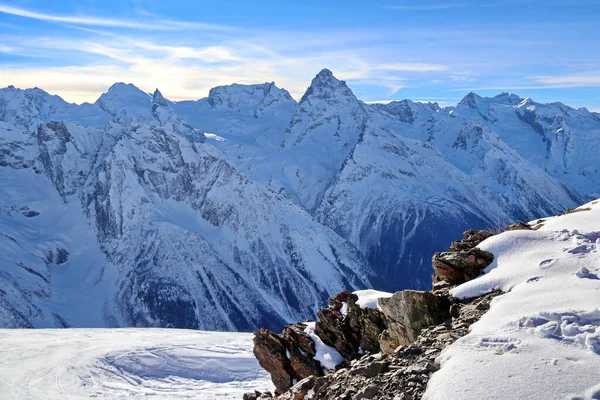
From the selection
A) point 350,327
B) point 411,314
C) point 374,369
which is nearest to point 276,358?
point 350,327

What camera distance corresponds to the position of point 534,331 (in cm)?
1402

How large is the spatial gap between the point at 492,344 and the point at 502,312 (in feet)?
7.30

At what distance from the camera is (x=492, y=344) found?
13812 millimetres

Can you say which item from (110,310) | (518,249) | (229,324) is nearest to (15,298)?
(110,310)

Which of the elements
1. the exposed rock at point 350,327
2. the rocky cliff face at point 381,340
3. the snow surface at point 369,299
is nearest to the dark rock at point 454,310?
the rocky cliff face at point 381,340

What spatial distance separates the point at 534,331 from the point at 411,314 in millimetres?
5855

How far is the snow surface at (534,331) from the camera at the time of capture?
11812 millimetres

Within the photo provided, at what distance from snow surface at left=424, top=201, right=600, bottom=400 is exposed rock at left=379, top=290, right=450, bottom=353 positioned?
0.89m

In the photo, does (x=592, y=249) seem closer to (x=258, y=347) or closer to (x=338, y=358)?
(x=338, y=358)

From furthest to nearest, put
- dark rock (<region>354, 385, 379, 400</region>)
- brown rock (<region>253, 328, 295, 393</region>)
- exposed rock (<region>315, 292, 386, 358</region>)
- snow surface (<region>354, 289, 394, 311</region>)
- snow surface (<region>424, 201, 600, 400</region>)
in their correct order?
brown rock (<region>253, 328, 295, 393</region>) → snow surface (<region>354, 289, 394, 311</region>) → exposed rock (<region>315, 292, 386, 358</region>) → dark rock (<region>354, 385, 379, 400</region>) → snow surface (<region>424, 201, 600, 400</region>)

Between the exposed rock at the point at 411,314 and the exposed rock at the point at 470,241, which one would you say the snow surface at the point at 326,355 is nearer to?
the exposed rock at the point at 411,314

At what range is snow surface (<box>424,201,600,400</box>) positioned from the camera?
38.8ft

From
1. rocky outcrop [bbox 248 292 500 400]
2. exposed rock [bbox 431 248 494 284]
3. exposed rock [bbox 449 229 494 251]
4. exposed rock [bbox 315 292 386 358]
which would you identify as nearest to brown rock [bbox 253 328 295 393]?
exposed rock [bbox 315 292 386 358]

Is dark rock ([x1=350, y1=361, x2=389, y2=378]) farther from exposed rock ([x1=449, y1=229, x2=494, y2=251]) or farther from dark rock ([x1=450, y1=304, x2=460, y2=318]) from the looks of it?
exposed rock ([x1=449, y1=229, x2=494, y2=251])
